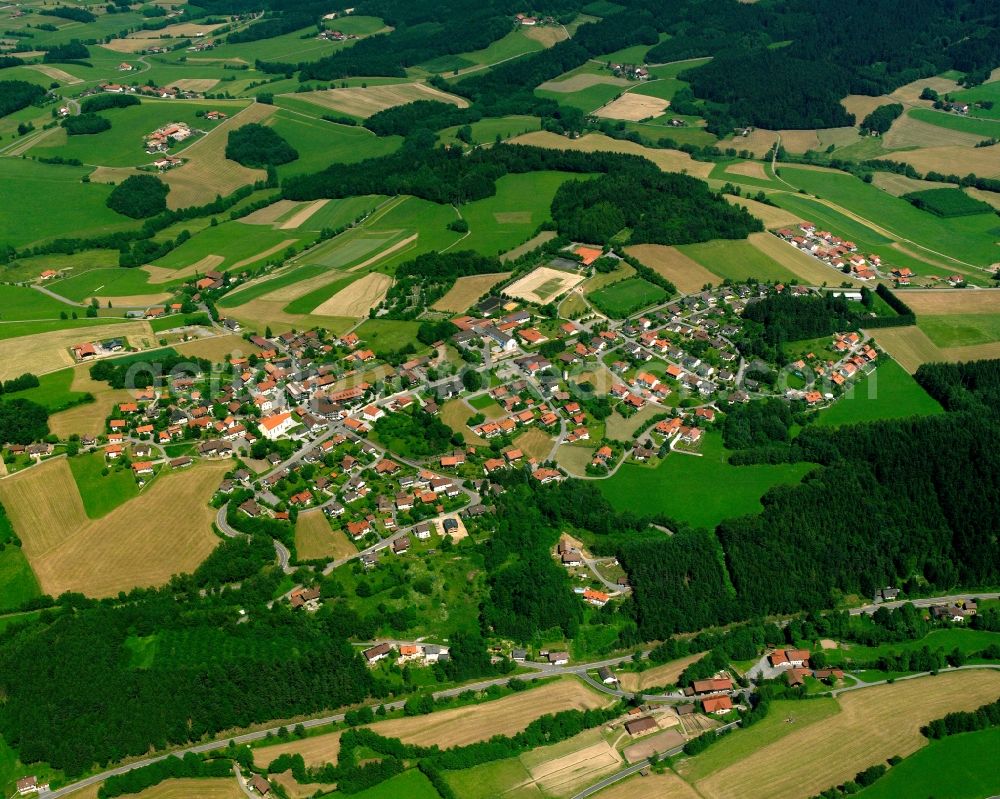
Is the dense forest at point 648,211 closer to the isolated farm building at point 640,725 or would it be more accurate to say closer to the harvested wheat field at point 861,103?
the harvested wheat field at point 861,103

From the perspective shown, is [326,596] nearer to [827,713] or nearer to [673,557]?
[673,557]

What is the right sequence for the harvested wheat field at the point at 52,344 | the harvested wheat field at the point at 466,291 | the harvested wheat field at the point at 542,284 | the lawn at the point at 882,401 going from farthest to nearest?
the harvested wheat field at the point at 542,284, the harvested wheat field at the point at 466,291, the harvested wheat field at the point at 52,344, the lawn at the point at 882,401

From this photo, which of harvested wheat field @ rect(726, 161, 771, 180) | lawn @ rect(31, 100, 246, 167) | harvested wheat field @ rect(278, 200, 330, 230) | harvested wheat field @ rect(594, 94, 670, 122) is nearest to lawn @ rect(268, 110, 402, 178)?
lawn @ rect(31, 100, 246, 167)

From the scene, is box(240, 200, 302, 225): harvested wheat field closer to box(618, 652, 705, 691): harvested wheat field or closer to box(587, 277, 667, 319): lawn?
box(587, 277, 667, 319): lawn

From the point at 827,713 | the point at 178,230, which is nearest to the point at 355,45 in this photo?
the point at 178,230

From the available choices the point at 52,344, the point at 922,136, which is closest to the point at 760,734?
the point at 52,344

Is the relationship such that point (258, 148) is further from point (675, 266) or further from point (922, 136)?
point (922, 136)

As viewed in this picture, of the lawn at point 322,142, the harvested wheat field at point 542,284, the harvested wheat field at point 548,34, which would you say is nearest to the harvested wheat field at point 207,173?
the lawn at point 322,142
